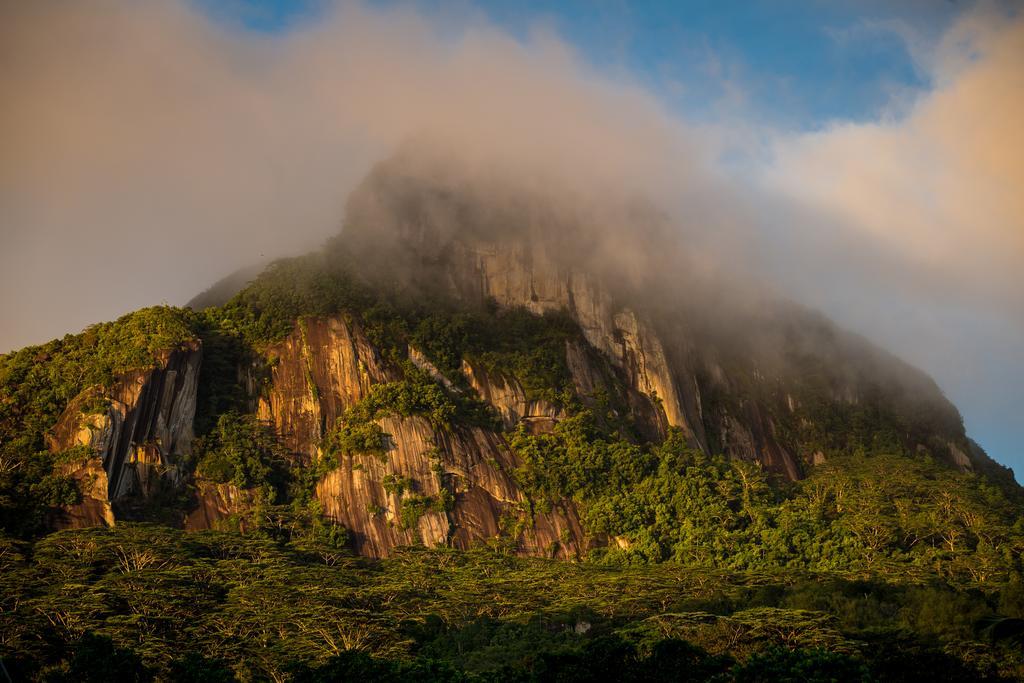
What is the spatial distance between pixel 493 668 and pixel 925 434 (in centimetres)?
8786

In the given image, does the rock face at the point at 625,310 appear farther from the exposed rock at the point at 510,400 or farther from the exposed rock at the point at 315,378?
the exposed rock at the point at 315,378

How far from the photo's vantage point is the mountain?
77.1 metres

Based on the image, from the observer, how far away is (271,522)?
82.2 m

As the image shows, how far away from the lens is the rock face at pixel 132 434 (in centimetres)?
7700

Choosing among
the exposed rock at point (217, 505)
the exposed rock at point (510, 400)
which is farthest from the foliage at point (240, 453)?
the exposed rock at point (510, 400)

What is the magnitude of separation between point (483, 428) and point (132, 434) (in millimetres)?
31671

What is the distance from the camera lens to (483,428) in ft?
320

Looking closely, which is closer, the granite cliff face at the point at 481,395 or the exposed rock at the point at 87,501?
the exposed rock at the point at 87,501

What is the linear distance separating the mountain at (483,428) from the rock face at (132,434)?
0.21 meters

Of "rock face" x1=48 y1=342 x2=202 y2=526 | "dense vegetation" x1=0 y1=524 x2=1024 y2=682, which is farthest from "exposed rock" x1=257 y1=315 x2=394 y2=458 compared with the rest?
"dense vegetation" x1=0 y1=524 x2=1024 y2=682

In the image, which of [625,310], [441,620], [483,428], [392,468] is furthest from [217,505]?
[625,310]

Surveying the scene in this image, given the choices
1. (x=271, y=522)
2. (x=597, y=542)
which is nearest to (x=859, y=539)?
(x=597, y=542)

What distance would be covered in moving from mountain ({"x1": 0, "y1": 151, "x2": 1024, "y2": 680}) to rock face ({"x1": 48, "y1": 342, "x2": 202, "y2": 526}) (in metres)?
0.21

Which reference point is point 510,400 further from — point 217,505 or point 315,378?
point 217,505
